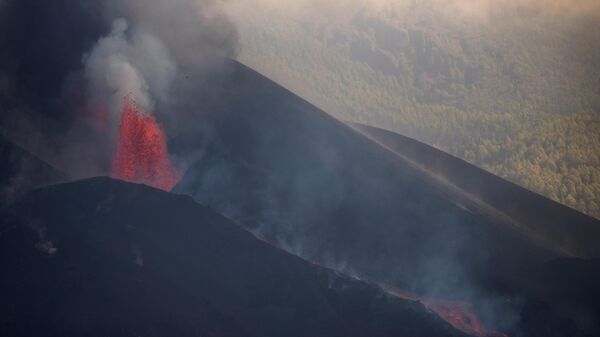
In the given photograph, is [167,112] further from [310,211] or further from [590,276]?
[590,276]

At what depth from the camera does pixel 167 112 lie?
39.7m

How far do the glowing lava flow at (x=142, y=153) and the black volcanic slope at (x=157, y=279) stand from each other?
2.48 m

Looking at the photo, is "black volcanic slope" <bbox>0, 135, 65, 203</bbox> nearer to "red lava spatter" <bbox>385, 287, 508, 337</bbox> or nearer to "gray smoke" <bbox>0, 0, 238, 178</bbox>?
"gray smoke" <bbox>0, 0, 238, 178</bbox>

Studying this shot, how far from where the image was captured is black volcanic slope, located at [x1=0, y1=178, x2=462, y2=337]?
26.3 metres

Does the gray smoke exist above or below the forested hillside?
below

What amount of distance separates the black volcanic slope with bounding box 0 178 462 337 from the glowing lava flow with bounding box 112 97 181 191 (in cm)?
248

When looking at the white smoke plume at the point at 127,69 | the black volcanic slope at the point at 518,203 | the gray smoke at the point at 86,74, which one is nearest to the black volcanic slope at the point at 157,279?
the gray smoke at the point at 86,74

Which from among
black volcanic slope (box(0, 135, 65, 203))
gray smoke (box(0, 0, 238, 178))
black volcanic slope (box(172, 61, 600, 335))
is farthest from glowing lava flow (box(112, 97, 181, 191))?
black volcanic slope (box(0, 135, 65, 203))

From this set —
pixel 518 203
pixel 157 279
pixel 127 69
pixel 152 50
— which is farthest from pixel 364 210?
pixel 152 50

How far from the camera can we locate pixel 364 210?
3591 cm

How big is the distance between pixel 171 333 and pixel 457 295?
15.2 meters

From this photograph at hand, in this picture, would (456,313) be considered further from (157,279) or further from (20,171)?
(20,171)

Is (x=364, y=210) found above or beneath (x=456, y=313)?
above

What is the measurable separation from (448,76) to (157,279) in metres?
129
